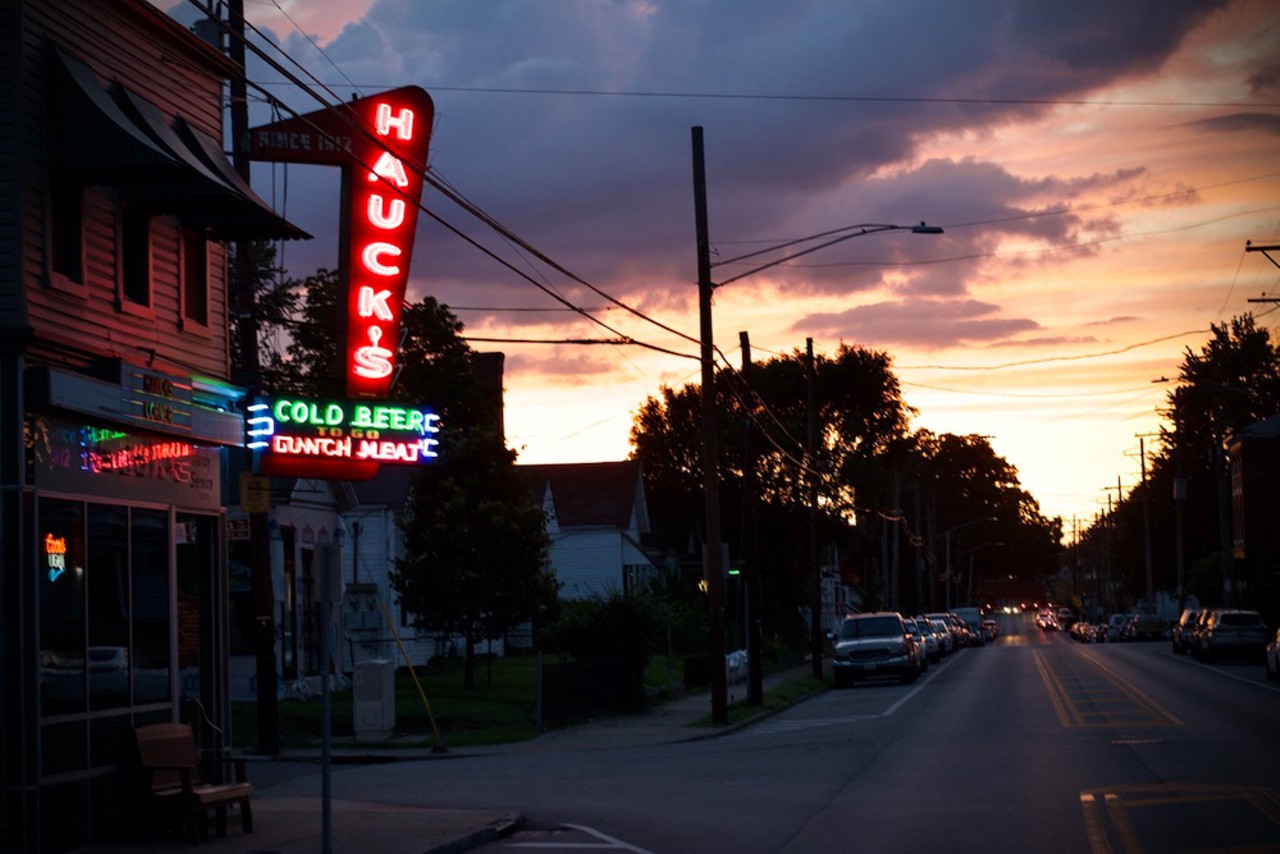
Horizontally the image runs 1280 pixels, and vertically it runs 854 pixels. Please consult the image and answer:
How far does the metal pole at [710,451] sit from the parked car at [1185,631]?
29.9 meters

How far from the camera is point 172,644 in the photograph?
50.2 feet

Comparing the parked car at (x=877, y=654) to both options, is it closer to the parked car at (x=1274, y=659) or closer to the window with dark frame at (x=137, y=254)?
the parked car at (x=1274, y=659)

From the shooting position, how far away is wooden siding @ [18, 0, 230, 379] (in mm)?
13148

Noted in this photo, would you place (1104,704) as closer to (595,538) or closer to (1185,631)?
(1185,631)

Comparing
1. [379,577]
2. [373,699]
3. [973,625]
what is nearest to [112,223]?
[373,699]

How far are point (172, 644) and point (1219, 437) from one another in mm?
57731

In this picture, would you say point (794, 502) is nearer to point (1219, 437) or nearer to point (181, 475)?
point (1219, 437)

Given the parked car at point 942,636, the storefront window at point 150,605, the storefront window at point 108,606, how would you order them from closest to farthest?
1. the storefront window at point 108,606
2. the storefront window at point 150,605
3. the parked car at point 942,636

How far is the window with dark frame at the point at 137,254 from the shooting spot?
48.7 feet

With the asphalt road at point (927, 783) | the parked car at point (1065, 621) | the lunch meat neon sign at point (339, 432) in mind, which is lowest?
the parked car at point (1065, 621)

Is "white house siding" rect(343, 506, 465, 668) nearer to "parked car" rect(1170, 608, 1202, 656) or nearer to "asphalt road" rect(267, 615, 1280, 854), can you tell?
"asphalt road" rect(267, 615, 1280, 854)

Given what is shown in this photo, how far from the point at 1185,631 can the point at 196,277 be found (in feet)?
158

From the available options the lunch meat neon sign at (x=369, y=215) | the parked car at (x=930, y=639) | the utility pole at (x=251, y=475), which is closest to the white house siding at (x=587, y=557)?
the parked car at (x=930, y=639)

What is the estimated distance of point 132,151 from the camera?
1330cm
